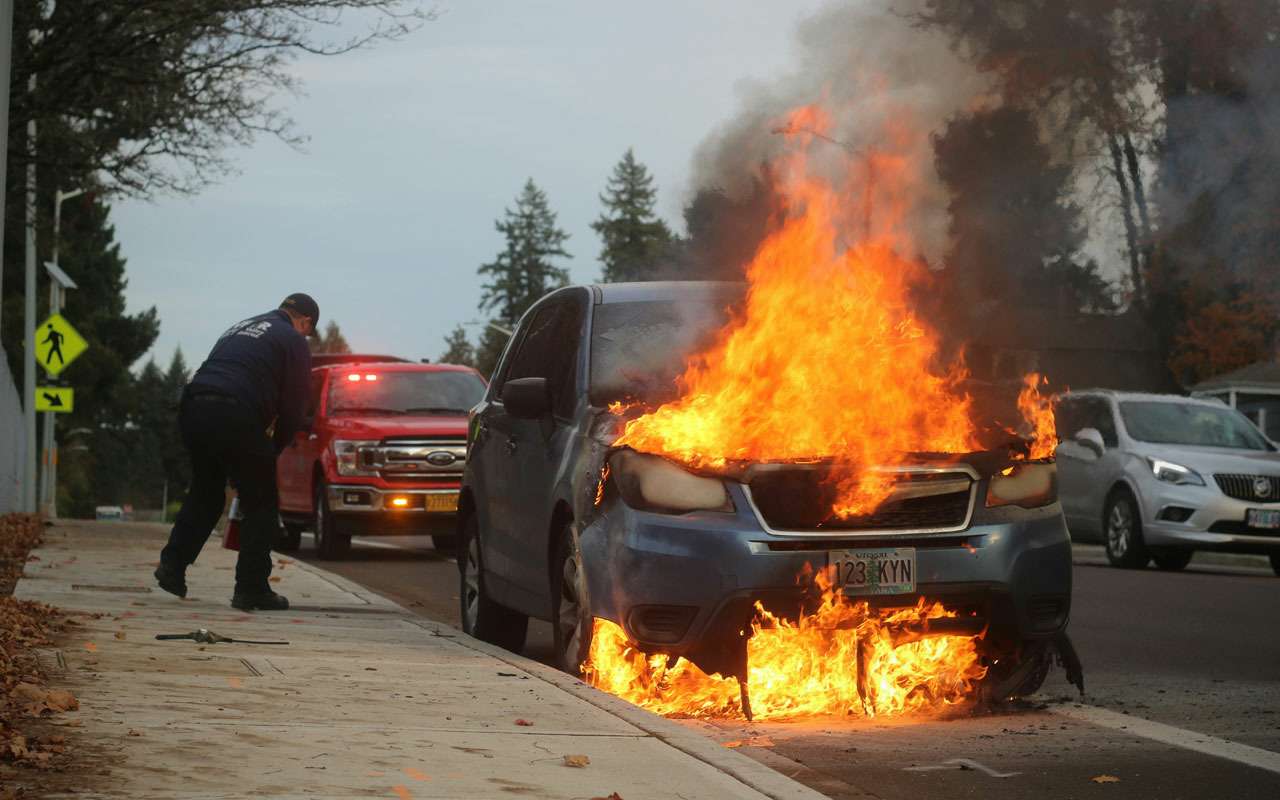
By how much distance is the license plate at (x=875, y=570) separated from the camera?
7281 millimetres

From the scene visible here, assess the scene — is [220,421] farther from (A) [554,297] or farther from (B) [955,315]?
(B) [955,315]

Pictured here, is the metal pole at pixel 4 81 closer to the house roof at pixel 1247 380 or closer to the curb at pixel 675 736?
the curb at pixel 675 736

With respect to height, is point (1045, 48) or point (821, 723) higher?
point (1045, 48)

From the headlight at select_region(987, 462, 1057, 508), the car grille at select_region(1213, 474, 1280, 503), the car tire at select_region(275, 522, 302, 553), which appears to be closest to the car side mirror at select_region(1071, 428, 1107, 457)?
the car grille at select_region(1213, 474, 1280, 503)

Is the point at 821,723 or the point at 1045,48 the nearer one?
the point at 821,723

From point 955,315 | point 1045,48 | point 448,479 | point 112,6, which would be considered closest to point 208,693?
point 1045,48

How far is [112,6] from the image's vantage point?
757 inches

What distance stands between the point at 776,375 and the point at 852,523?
2.49 ft

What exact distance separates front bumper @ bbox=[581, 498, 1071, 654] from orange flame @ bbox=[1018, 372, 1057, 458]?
0.33 metres

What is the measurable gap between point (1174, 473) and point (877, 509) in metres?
11.9

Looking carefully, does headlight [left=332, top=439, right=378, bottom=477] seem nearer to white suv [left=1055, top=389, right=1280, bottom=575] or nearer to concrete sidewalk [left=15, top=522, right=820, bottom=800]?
white suv [left=1055, top=389, right=1280, bottom=575]

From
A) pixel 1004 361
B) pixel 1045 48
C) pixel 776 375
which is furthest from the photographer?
pixel 1004 361

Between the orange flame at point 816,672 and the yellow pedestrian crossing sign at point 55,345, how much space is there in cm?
2229

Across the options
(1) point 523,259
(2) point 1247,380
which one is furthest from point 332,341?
(2) point 1247,380
